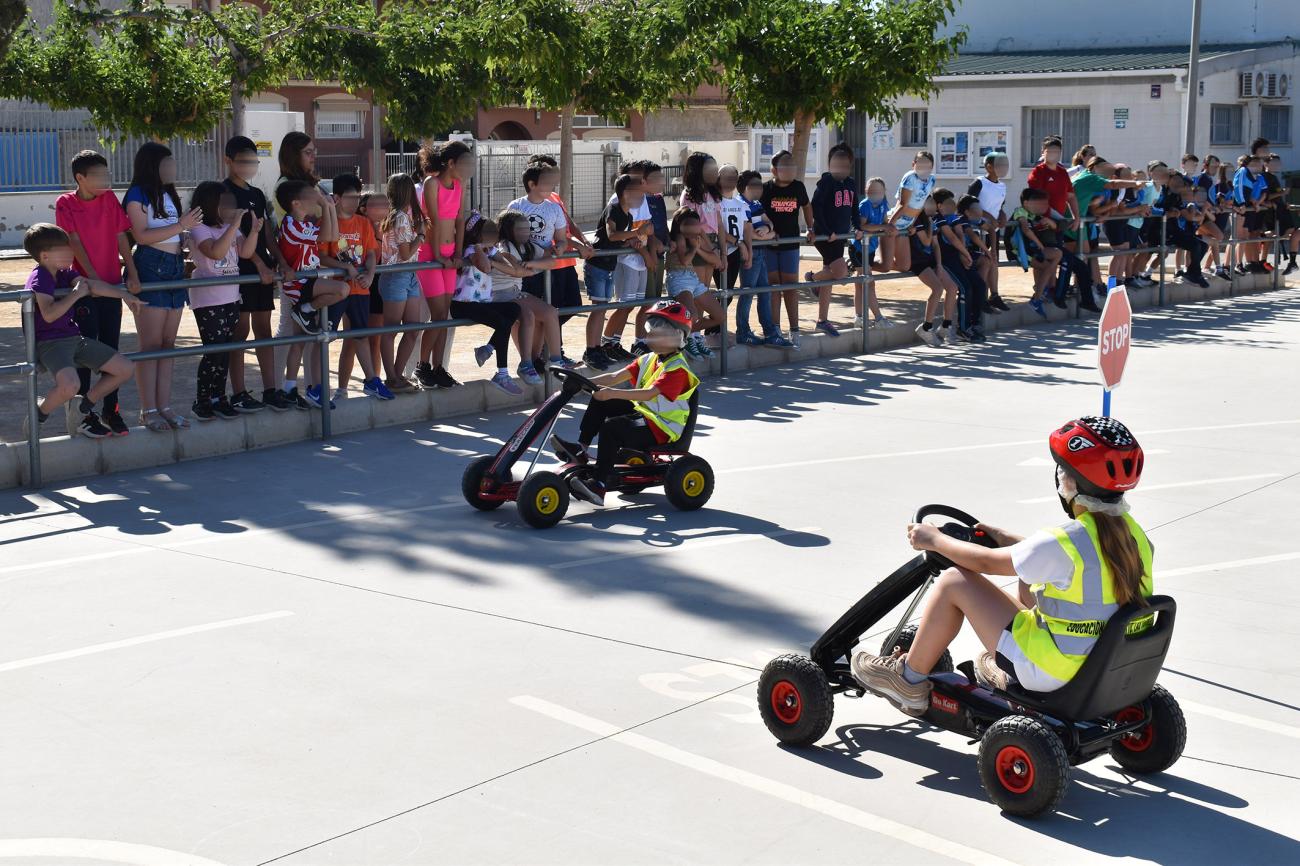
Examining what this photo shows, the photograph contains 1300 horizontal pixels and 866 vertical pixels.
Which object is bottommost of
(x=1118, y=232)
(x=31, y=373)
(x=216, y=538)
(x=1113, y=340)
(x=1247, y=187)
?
(x=216, y=538)

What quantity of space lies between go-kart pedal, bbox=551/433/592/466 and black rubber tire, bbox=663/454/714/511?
453 millimetres

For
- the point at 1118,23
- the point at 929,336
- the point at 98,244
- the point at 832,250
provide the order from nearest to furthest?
the point at 98,244, the point at 832,250, the point at 929,336, the point at 1118,23

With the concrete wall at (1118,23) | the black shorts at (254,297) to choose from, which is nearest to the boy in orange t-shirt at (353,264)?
the black shorts at (254,297)

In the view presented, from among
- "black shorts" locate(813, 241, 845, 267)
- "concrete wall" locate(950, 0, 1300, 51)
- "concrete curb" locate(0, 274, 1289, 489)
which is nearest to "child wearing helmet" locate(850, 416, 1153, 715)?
"concrete curb" locate(0, 274, 1289, 489)

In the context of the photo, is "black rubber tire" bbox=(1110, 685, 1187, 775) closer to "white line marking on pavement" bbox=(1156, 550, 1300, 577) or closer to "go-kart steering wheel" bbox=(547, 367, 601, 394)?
"white line marking on pavement" bbox=(1156, 550, 1300, 577)

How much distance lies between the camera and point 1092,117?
111ft

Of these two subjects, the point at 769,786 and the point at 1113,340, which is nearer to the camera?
the point at 769,786

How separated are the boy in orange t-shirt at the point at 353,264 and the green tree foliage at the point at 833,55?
364 inches

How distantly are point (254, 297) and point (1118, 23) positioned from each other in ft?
102

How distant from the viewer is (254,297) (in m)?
10.8

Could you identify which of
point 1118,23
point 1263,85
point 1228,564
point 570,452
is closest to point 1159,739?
point 1228,564

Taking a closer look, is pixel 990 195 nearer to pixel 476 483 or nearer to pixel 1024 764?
pixel 476 483

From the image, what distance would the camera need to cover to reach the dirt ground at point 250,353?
39.2 feet

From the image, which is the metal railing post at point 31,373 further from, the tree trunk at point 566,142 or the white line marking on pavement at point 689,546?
the tree trunk at point 566,142
